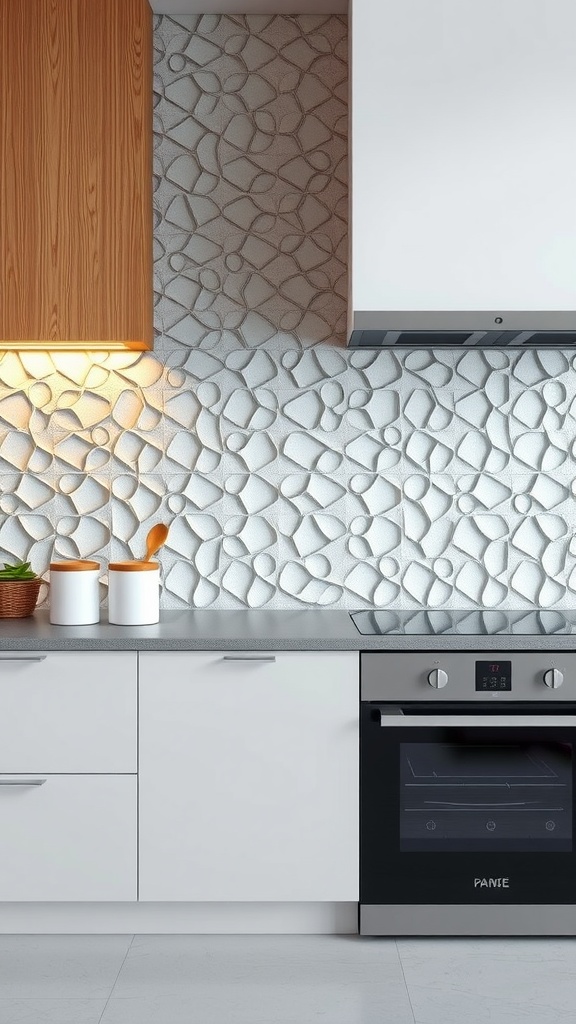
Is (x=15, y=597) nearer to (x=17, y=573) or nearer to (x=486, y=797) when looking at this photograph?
(x=17, y=573)

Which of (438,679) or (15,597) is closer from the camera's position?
(438,679)

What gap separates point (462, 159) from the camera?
8.18 ft

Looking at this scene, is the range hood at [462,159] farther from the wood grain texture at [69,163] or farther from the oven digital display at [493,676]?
the oven digital display at [493,676]

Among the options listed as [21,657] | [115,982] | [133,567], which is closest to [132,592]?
[133,567]

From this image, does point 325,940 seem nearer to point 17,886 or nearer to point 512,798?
point 512,798

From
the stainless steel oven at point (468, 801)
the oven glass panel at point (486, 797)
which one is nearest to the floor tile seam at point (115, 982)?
the stainless steel oven at point (468, 801)

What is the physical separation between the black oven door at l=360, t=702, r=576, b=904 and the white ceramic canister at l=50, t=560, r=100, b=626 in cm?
84

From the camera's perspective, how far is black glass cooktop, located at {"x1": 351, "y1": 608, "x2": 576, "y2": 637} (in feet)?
8.20

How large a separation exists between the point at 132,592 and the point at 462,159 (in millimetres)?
1480

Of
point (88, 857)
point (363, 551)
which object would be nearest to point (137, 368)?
point (363, 551)

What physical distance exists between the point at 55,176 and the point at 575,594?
79.2 inches

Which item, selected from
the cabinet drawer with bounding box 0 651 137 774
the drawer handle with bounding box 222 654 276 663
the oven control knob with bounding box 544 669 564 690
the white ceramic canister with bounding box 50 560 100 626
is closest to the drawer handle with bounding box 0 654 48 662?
the cabinet drawer with bounding box 0 651 137 774

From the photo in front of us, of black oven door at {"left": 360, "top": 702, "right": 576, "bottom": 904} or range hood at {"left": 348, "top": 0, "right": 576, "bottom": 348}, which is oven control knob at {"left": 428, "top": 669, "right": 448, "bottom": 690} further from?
range hood at {"left": 348, "top": 0, "right": 576, "bottom": 348}

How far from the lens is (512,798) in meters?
2.43
